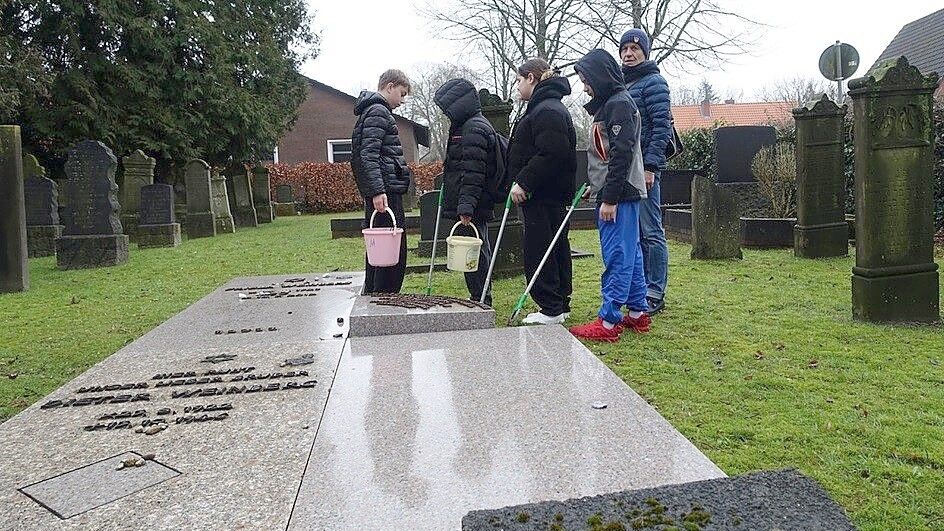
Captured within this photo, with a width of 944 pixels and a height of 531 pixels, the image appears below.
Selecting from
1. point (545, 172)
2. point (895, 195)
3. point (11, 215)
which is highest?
point (545, 172)

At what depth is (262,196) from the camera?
979 inches

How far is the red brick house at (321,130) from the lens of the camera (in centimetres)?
4241

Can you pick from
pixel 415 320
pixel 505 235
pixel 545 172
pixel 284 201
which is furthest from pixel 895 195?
pixel 284 201

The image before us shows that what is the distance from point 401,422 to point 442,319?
2.08 metres

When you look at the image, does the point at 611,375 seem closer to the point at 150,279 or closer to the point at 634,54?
the point at 634,54

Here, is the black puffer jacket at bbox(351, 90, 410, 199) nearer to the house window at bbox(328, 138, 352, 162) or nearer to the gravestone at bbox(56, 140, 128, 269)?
the gravestone at bbox(56, 140, 128, 269)

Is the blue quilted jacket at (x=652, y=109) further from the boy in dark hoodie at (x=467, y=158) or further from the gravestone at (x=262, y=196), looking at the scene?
the gravestone at (x=262, y=196)

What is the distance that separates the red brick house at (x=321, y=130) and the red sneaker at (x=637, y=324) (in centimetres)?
3790

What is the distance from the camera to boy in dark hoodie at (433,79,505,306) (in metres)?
6.21

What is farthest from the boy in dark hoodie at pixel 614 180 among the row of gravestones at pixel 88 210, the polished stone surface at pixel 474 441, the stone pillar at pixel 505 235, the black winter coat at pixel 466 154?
the row of gravestones at pixel 88 210

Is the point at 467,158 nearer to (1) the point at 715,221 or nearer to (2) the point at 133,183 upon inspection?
(1) the point at 715,221

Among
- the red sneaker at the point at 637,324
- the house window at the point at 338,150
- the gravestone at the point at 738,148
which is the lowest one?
the red sneaker at the point at 637,324

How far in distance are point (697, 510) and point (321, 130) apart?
4210 centimetres

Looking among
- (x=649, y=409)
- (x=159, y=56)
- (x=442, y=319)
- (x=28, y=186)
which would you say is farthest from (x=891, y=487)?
(x=159, y=56)
